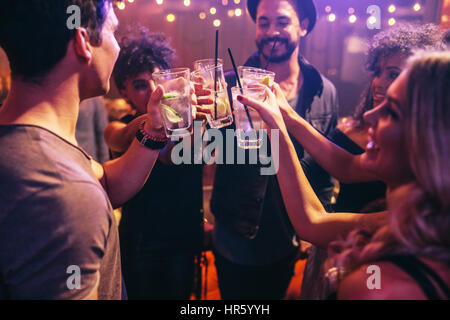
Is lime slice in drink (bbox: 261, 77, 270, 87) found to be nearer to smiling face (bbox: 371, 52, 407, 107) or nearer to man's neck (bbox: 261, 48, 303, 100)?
smiling face (bbox: 371, 52, 407, 107)

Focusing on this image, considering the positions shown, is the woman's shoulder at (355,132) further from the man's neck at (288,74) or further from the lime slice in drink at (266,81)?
the lime slice in drink at (266,81)

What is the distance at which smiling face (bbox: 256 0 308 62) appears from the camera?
8.18ft

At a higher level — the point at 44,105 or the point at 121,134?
the point at 44,105

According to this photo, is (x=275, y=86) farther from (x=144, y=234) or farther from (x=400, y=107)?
(x=144, y=234)

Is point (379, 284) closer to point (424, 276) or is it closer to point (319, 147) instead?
point (424, 276)

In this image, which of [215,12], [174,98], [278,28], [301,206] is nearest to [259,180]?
[301,206]

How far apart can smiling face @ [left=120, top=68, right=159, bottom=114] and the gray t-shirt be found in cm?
137

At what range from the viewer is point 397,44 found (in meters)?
1.97

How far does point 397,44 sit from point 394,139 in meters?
1.29

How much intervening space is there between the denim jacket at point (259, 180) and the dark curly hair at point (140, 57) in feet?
1.83

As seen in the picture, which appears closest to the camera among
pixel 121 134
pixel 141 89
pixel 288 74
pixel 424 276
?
pixel 424 276

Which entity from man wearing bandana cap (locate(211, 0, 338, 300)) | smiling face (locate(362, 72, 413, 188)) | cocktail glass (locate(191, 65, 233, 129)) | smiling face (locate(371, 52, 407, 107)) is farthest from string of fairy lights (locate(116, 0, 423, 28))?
smiling face (locate(362, 72, 413, 188))

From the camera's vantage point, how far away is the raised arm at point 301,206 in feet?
4.54

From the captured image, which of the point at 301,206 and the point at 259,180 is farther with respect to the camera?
the point at 259,180
